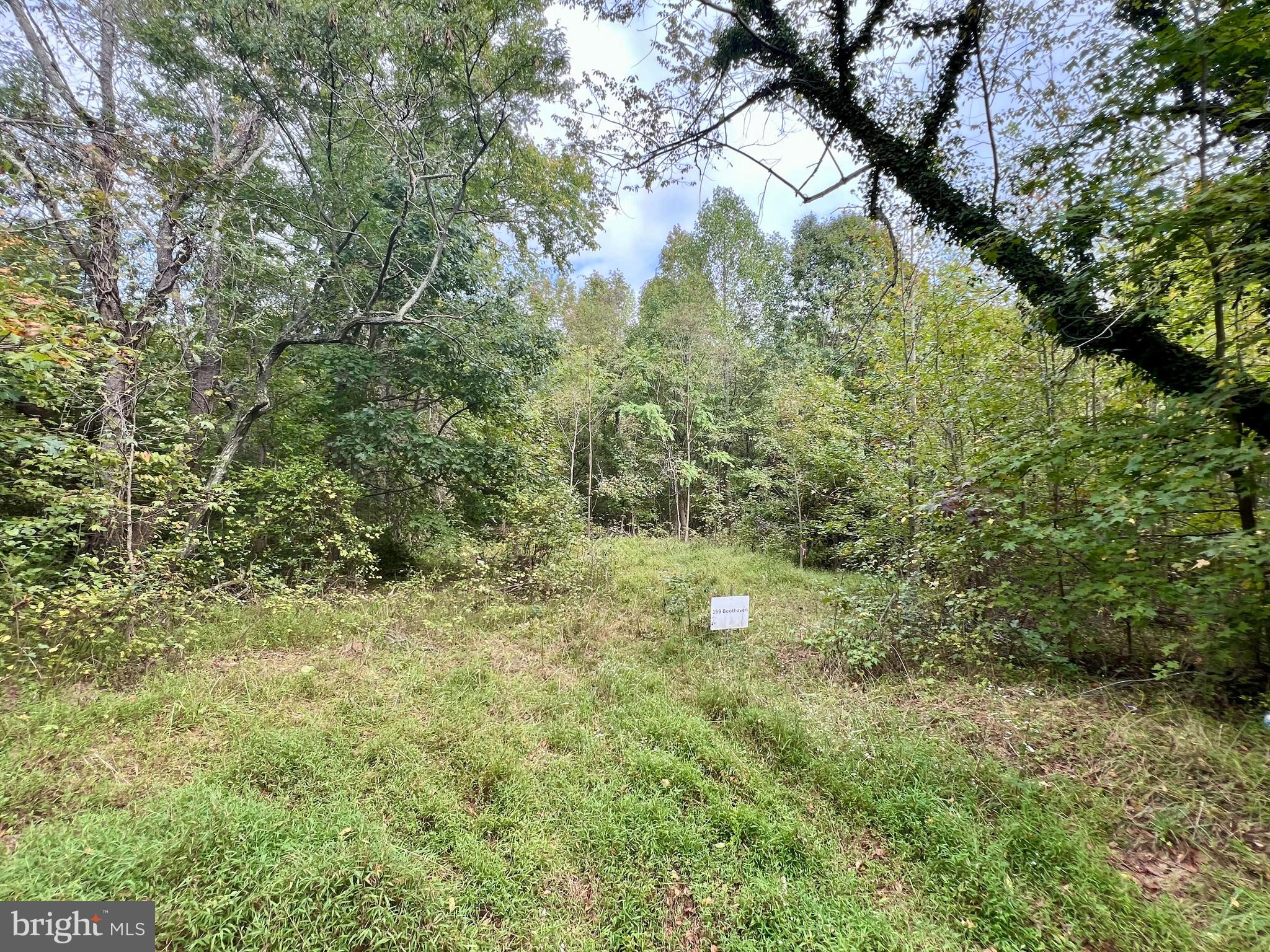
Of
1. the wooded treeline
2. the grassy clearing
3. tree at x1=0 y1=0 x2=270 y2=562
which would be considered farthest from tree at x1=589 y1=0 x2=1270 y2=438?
tree at x1=0 y1=0 x2=270 y2=562

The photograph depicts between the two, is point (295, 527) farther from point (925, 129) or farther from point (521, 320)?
point (925, 129)

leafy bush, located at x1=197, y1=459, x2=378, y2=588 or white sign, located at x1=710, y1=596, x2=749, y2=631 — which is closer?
white sign, located at x1=710, y1=596, x2=749, y2=631

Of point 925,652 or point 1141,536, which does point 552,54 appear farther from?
point 925,652

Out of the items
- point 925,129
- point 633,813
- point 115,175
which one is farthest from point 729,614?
point 115,175

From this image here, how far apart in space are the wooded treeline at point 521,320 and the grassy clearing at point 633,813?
788mm

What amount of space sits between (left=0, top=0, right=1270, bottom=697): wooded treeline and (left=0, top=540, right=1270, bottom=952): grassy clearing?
2.59 feet

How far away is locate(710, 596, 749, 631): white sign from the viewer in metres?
4.11

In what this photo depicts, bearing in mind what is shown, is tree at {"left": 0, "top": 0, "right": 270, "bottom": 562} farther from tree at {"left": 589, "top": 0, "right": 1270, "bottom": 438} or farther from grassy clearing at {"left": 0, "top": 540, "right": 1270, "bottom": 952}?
tree at {"left": 589, "top": 0, "right": 1270, "bottom": 438}

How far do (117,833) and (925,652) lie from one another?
540 centimetres

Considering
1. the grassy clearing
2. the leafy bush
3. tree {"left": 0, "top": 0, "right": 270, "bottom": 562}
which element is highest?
tree {"left": 0, "top": 0, "right": 270, "bottom": 562}

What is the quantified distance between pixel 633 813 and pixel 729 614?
219 cm

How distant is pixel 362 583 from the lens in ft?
17.4

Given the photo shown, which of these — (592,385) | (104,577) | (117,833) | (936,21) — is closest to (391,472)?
(104,577)

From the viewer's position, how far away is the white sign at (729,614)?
411 centimetres
